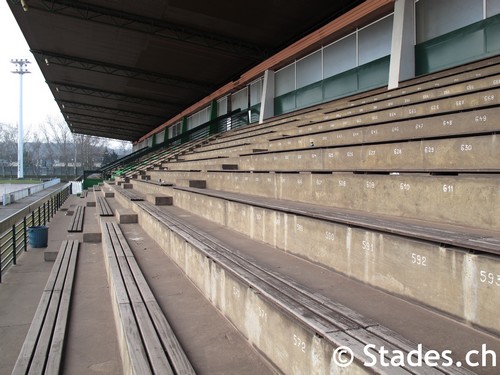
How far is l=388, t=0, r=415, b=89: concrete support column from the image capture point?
912cm

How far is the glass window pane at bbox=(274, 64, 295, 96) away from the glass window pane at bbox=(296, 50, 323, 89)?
1.42 ft

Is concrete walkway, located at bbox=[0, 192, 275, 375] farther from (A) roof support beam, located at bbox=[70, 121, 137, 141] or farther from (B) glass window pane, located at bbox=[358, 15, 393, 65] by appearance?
(A) roof support beam, located at bbox=[70, 121, 137, 141]

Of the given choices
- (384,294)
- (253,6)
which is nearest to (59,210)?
(253,6)

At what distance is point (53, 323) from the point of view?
3.32 m

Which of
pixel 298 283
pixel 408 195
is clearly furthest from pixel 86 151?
pixel 298 283

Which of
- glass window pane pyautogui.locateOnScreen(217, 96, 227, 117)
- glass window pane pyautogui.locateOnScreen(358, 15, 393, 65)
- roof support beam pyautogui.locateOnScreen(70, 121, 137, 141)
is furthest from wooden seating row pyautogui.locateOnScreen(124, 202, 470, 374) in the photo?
roof support beam pyautogui.locateOnScreen(70, 121, 137, 141)

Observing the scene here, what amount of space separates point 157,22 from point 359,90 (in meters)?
8.08

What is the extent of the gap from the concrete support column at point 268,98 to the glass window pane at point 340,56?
135 inches

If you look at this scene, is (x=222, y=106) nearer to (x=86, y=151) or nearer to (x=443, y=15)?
(x=443, y=15)

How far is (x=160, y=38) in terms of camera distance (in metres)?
15.2

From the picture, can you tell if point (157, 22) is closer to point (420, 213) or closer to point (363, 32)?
point (363, 32)

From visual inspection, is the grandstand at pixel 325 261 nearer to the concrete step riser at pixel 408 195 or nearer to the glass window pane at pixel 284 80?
the concrete step riser at pixel 408 195

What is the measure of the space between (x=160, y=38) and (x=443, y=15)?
34.8ft

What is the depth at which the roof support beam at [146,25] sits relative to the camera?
43.8 feet
